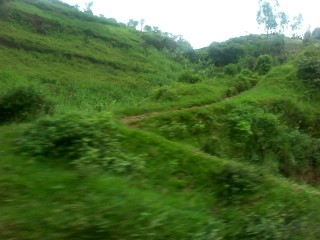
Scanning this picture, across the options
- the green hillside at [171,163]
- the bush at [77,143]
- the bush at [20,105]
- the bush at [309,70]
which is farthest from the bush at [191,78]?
the bush at [77,143]

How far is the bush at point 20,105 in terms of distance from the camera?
925cm

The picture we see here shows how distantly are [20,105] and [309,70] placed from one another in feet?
43.8

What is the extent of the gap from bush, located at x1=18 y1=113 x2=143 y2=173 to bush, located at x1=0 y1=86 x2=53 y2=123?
2478 mm

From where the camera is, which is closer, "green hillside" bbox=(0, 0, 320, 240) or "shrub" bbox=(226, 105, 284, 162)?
"green hillside" bbox=(0, 0, 320, 240)

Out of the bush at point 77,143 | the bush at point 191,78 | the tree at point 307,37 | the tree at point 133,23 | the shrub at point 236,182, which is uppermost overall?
the tree at point 133,23

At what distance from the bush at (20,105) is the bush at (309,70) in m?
12.5

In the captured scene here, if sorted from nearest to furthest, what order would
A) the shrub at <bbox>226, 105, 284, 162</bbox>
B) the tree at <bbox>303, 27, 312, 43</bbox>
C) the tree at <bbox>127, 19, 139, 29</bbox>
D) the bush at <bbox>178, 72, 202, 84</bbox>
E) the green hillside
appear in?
the green hillside, the shrub at <bbox>226, 105, 284, 162</bbox>, the bush at <bbox>178, 72, 202, 84</bbox>, the tree at <bbox>303, 27, 312, 43</bbox>, the tree at <bbox>127, 19, 139, 29</bbox>

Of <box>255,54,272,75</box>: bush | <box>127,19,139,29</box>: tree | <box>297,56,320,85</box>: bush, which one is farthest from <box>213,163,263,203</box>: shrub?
<box>127,19,139,29</box>: tree

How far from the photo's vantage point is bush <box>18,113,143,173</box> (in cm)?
631

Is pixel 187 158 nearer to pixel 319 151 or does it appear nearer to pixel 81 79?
pixel 319 151

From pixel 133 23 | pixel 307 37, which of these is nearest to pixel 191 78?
pixel 307 37

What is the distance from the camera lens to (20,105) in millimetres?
9430

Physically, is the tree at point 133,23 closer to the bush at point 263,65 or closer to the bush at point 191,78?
the bush at point 263,65

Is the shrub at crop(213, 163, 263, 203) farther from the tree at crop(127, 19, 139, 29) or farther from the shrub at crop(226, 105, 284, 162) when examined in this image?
the tree at crop(127, 19, 139, 29)
